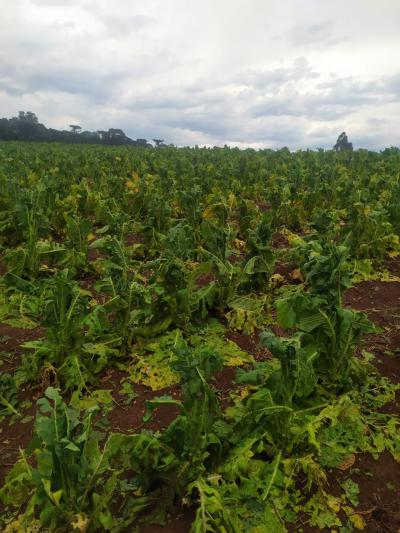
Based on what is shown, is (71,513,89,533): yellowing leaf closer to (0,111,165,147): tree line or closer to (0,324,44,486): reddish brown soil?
(0,324,44,486): reddish brown soil

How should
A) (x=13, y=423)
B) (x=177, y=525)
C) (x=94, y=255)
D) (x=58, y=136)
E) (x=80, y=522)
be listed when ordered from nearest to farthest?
(x=80, y=522) → (x=177, y=525) → (x=13, y=423) → (x=94, y=255) → (x=58, y=136)

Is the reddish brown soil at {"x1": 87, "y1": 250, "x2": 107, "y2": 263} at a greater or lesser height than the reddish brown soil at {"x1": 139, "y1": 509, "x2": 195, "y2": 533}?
greater

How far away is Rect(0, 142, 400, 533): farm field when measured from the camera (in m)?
2.60

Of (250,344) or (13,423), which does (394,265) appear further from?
(13,423)

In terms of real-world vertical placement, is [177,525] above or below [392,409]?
below

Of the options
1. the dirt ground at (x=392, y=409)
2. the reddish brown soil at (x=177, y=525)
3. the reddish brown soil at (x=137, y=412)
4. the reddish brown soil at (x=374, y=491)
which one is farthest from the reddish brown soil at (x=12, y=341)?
the reddish brown soil at (x=374, y=491)

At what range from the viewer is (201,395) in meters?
2.76

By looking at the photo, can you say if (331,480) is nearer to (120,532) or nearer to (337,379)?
(337,379)

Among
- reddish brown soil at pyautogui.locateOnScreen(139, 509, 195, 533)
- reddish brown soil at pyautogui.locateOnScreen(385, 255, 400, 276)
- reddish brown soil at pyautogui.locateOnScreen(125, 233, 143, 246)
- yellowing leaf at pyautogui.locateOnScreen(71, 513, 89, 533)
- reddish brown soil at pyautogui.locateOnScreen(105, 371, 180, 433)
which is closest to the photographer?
yellowing leaf at pyautogui.locateOnScreen(71, 513, 89, 533)

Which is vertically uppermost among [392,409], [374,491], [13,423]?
[392,409]

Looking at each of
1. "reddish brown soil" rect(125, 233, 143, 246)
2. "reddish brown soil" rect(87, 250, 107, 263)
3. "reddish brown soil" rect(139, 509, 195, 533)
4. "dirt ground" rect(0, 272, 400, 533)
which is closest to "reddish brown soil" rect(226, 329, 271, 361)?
"dirt ground" rect(0, 272, 400, 533)

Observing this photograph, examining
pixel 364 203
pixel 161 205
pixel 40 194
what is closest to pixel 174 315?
pixel 161 205

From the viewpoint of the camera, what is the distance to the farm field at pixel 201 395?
2.60 meters

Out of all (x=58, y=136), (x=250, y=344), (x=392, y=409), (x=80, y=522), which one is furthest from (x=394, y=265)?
(x=58, y=136)
